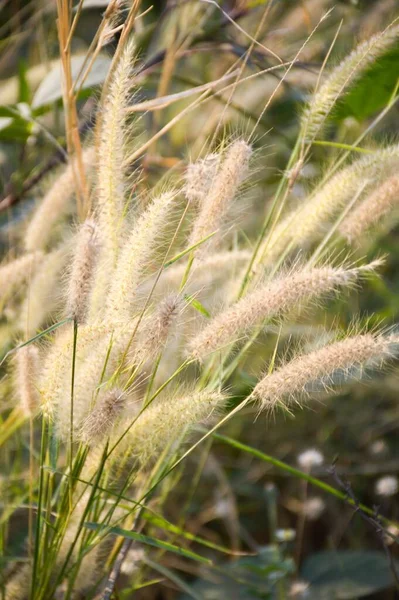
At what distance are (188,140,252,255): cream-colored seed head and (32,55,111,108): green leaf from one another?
1.19ft

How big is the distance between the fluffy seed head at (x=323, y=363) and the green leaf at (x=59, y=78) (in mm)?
533

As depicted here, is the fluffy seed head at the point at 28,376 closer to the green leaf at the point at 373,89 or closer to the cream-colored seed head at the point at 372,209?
the cream-colored seed head at the point at 372,209

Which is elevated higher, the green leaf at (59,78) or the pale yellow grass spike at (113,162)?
the green leaf at (59,78)

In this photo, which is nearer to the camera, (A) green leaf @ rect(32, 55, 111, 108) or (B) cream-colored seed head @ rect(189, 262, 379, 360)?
(B) cream-colored seed head @ rect(189, 262, 379, 360)

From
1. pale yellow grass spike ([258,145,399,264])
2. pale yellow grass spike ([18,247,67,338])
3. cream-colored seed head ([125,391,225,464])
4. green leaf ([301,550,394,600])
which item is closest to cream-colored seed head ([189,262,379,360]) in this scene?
cream-colored seed head ([125,391,225,464])

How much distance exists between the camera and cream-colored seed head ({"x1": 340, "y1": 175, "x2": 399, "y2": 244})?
75 cm

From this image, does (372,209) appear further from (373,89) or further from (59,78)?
(59,78)

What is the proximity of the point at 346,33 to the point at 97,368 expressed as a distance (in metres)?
1.26

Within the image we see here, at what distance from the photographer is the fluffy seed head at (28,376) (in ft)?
2.24

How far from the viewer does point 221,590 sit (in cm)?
106

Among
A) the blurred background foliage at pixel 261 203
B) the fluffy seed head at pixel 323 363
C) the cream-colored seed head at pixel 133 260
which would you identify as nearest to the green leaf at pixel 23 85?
the blurred background foliage at pixel 261 203

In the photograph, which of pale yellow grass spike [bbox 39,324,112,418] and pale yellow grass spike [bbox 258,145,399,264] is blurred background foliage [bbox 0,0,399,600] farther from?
pale yellow grass spike [bbox 39,324,112,418]

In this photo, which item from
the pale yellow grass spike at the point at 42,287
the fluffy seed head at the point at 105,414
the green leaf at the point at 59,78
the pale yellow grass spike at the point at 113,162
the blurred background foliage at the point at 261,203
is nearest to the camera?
the fluffy seed head at the point at 105,414

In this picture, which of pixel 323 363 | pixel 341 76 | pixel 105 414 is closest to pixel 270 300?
pixel 323 363
